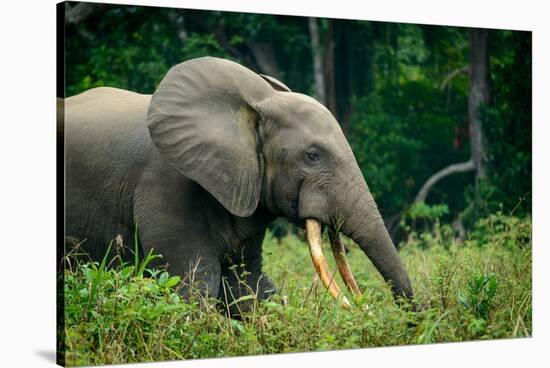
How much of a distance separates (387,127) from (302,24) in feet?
4.78

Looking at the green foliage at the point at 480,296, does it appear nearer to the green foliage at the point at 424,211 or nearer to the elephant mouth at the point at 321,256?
the elephant mouth at the point at 321,256

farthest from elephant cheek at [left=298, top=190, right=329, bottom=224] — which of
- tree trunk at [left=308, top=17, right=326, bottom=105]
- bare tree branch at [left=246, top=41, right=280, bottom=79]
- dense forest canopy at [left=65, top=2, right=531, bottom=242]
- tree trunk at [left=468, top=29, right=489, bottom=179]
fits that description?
bare tree branch at [left=246, top=41, right=280, bottom=79]

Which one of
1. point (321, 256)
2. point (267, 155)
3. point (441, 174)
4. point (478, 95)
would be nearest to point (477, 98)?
point (478, 95)

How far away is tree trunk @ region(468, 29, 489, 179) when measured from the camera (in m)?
10.6

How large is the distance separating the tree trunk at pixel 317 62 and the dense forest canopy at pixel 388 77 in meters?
0.01

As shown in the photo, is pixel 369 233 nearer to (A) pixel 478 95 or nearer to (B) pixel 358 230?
(B) pixel 358 230

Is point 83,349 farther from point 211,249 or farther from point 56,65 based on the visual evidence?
point 56,65

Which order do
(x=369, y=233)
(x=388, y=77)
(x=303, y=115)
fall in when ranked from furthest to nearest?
(x=388, y=77) → (x=303, y=115) → (x=369, y=233)

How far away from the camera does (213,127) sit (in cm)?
713

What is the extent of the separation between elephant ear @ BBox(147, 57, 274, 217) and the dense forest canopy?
2.21 m

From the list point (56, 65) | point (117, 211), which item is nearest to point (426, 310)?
point (117, 211)

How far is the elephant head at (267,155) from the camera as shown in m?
7.04

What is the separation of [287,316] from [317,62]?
18.2ft

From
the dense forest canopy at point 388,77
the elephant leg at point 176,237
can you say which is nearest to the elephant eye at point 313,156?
the elephant leg at point 176,237
